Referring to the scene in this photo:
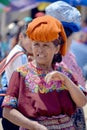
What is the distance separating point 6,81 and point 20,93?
89 cm

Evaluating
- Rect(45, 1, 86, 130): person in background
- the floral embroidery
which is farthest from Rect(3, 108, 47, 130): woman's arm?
Rect(45, 1, 86, 130): person in background

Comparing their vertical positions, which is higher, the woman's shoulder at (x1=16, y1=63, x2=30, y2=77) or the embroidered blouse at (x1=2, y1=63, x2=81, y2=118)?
the woman's shoulder at (x1=16, y1=63, x2=30, y2=77)

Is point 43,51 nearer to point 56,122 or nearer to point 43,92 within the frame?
point 43,92

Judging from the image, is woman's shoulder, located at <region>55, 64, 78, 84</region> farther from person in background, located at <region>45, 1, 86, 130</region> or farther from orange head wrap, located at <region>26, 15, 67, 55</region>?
person in background, located at <region>45, 1, 86, 130</region>

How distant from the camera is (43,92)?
3.31 meters

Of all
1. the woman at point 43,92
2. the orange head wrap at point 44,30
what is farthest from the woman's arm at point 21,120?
the orange head wrap at point 44,30

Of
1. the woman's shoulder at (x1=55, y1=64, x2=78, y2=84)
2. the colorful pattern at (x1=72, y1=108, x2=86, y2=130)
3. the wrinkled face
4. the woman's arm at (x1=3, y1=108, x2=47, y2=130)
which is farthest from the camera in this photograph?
the wrinkled face

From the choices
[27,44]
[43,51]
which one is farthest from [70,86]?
[27,44]

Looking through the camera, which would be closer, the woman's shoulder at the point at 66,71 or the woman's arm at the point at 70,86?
the woman's arm at the point at 70,86

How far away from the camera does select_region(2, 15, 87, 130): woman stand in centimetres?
327

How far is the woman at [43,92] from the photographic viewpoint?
327 centimetres

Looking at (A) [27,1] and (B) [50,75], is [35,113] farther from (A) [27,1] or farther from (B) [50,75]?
(A) [27,1]

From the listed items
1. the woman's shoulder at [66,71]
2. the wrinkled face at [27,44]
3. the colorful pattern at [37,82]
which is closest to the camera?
the colorful pattern at [37,82]

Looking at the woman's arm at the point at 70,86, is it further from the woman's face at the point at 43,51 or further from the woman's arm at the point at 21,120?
the woman's arm at the point at 21,120
